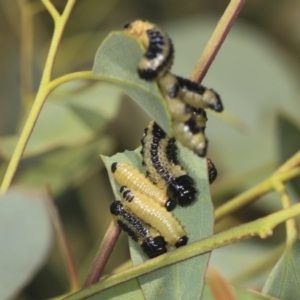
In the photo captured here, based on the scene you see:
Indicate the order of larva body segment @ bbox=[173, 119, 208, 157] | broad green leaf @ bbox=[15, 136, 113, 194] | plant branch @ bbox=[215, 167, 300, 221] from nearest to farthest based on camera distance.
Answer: larva body segment @ bbox=[173, 119, 208, 157] → plant branch @ bbox=[215, 167, 300, 221] → broad green leaf @ bbox=[15, 136, 113, 194]

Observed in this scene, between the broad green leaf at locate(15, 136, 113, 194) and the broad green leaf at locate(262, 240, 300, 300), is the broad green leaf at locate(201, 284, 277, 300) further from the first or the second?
the broad green leaf at locate(15, 136, 113, 194)

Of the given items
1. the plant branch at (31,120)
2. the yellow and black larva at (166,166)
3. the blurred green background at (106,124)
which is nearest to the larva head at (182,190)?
the yellow and black larva at (166,166)

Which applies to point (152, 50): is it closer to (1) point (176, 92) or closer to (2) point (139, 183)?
(1) point (176, 92)

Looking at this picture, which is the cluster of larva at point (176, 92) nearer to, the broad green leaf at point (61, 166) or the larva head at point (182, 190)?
the larva head at point (182, 190)

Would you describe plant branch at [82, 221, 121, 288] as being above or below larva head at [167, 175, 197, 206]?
below

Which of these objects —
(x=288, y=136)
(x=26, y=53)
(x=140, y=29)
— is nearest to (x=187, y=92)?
(x=140, y=29)

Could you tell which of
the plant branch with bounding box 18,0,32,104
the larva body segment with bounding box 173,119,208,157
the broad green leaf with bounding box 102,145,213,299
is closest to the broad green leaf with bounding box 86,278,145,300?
the broad green leaf with bounding box 102,145,213,299
